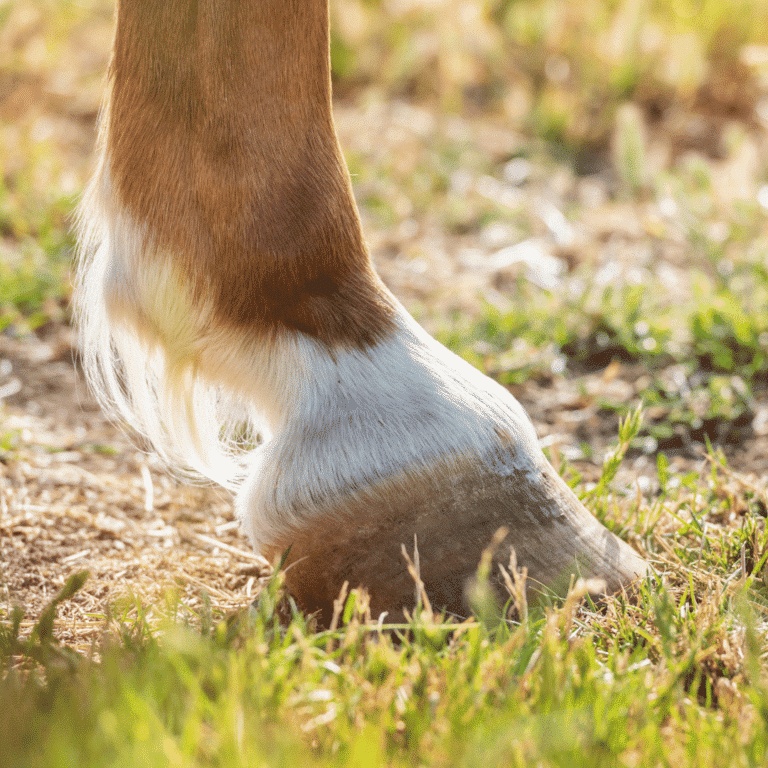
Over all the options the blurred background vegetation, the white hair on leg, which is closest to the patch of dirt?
the white hair on leg

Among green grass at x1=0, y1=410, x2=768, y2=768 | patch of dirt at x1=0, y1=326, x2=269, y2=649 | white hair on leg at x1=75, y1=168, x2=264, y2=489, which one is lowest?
patch of dirt at x1=0, y1=326, x2=269, y2=649

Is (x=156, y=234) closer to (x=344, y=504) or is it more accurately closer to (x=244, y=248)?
(x=244, y=248)

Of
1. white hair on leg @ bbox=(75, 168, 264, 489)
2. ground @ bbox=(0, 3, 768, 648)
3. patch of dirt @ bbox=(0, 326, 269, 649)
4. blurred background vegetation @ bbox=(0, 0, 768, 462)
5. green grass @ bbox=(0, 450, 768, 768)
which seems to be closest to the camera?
green grass @ bbox=(0, 450, 768, 768)

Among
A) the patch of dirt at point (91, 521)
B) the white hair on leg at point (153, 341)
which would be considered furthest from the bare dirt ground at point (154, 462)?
the white hair on leg at point (153, 341)

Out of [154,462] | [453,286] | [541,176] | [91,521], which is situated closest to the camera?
[91,521]

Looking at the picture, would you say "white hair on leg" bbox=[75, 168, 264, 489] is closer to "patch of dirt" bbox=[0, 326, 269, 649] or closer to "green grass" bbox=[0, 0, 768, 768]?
"patch of dirt" bbox=[0, 326, 269, 649]

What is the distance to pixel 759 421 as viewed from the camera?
2.42 meters

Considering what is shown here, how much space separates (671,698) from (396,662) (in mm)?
372

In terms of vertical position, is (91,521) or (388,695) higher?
(388,695)

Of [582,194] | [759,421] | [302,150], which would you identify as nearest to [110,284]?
[302,150]

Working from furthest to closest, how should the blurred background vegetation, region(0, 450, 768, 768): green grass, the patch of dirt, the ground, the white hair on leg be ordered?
the blurred background vegetation → the ground → the patch of dirt → the white hair on leg → region(0, 450, 768, 768): green grass

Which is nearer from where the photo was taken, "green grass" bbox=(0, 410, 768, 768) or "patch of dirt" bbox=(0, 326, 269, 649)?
"green grass" bbox=(0, 410, 768, 768)

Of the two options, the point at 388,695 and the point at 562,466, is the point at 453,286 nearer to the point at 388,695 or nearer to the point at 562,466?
the point at 562,466

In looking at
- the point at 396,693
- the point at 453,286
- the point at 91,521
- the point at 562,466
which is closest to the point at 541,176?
the point at 453,286
